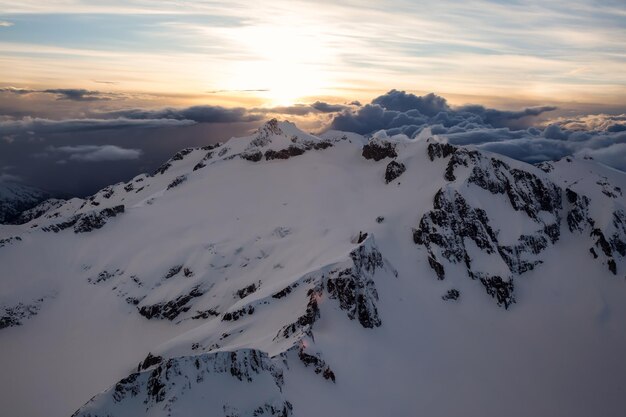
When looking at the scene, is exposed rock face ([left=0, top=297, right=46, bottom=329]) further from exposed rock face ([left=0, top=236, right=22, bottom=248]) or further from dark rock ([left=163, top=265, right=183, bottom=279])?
dark rock ([left=163, top=265, right=183, bottom=279])

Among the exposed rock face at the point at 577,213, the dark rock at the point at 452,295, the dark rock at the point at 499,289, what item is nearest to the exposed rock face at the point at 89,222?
the dark rock at the point at 452,295

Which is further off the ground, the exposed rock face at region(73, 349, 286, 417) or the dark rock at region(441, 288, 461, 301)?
the exposed rock face at region(73, 349, 286, 417)

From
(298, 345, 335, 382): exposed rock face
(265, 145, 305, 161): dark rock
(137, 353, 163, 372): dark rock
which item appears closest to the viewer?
(298, 345, 335, 382): exposed rock face

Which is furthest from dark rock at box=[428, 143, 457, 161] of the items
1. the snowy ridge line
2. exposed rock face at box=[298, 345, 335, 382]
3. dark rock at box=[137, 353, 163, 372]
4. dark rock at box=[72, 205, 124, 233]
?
dark rock at box=[72, 205, 124, 233]

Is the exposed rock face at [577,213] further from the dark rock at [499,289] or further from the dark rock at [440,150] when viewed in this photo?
the dark rock at [440,150]

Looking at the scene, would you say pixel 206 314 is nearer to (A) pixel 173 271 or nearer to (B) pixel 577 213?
(A) pixel 173 271

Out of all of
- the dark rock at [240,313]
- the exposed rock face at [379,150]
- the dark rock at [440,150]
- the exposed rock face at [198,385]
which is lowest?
the dark rock at [240,313]

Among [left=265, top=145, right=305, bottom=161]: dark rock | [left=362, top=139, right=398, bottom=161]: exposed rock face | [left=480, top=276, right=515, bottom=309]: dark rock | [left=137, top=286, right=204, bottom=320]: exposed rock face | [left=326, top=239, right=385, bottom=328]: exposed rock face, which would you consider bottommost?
[left=137, top=286, right=204, bottom=320]: exposed rock face
